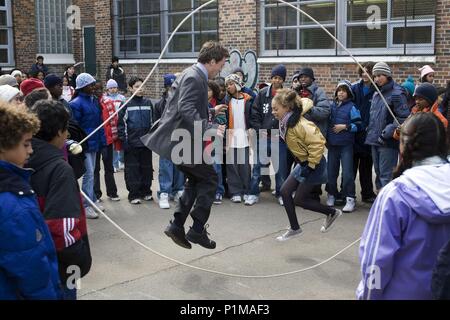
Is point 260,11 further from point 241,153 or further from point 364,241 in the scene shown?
point 364,241

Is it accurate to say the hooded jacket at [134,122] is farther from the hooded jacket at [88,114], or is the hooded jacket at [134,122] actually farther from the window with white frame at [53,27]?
the window with white frame at [53,27]

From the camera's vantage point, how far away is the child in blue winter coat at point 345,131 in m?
7.69

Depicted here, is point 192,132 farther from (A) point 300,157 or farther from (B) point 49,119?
(B) point 49,119

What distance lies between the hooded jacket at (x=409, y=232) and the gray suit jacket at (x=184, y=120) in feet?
8.79

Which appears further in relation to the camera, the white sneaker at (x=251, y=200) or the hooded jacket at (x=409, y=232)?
the white sneaker at (x=251, y=200)

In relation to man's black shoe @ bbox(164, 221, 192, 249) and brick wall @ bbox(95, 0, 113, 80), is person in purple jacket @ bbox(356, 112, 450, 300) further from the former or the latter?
brick wall @ bbox(95, 0, 113, 80)

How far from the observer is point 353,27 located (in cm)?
1281

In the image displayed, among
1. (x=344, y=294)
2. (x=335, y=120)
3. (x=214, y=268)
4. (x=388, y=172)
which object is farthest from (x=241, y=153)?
(x=344, y=294)

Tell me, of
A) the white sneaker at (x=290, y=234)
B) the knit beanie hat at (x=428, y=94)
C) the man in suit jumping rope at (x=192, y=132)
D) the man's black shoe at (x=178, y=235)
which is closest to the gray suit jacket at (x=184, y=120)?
the man in suit jumping rope at (x=192, y=132)

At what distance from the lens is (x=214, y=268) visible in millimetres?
5539

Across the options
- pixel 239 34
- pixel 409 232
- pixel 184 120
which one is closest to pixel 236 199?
pixel 184 120

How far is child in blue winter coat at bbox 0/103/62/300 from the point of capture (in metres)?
2.52

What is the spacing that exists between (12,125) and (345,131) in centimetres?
567
